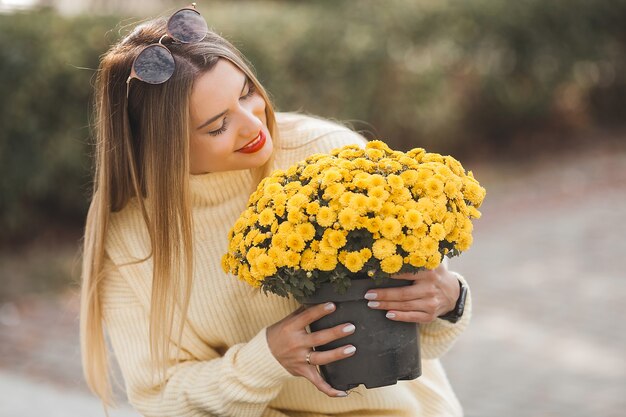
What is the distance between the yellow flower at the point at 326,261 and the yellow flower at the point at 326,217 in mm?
67

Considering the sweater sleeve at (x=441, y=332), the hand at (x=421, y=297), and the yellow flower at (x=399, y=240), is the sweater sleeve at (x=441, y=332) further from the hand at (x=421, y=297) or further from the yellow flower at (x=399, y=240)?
the yellow flower at (x=399, y=240)

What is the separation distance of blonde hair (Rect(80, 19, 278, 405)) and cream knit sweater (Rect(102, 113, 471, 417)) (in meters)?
0.05

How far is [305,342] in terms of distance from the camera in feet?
6.57

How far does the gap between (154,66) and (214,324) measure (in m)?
0.71

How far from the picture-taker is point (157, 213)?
219cm

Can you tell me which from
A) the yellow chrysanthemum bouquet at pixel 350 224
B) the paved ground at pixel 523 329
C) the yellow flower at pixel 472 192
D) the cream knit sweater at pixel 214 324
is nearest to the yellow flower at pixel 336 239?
the yellow chrysanthemum bouquet at pixel 350 224

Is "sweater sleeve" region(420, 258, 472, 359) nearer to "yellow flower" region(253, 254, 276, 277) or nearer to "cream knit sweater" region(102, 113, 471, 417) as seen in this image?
"cream knit sweater" region(102, 113, 471, 417)

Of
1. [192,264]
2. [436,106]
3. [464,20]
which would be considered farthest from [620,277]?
[192,264]

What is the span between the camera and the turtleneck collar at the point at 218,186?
235 cm

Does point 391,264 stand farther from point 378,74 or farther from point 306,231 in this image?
point 378,74

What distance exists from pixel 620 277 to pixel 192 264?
449cm

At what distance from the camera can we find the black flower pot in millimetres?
1933

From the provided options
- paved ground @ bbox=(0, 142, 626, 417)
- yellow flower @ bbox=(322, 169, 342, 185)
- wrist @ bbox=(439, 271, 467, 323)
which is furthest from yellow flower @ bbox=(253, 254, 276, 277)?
paved ground @ bbox=(0, 142, 626, 417)

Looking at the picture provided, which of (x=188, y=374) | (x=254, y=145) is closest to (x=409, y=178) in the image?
(x=254, y=145)
